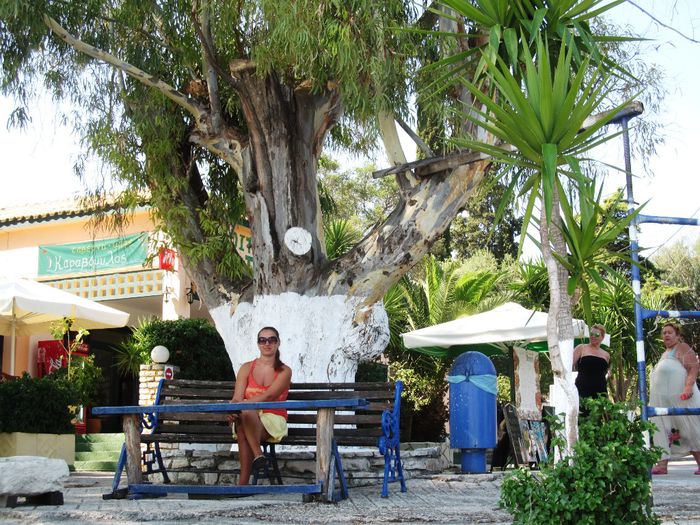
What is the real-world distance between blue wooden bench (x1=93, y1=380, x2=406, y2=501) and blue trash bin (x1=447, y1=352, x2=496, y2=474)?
1.60m

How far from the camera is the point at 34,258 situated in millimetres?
18672

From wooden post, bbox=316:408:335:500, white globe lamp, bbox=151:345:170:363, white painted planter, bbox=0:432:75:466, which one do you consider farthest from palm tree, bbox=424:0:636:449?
white globe lamp, bbox=151:345:170:363

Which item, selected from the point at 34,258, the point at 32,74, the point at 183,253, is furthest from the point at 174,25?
the point at 34,258

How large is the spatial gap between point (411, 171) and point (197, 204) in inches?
108

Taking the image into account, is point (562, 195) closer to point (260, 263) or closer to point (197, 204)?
point (260, 263)

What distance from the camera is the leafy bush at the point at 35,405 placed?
11398mm

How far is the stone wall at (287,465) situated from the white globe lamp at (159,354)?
501 cm

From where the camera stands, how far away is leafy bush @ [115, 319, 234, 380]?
14.8 m

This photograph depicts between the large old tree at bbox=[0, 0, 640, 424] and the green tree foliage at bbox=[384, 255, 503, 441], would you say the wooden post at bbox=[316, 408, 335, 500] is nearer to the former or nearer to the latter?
the large old tree at bbox=[0, 0, 640, 424]

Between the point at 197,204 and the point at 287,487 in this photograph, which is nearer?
the point at 287,487

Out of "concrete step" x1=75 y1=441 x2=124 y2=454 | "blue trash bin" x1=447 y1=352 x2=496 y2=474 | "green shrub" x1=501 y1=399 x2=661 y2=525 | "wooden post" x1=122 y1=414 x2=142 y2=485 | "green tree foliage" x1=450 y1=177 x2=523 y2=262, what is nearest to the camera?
"green shrub" x1=501 y1=399 x2=661 y2=525

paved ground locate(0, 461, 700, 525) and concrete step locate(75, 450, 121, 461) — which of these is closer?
paved ground locate(0, 461, 700, 525)

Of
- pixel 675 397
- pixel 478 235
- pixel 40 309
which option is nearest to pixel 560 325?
pixel 675 397

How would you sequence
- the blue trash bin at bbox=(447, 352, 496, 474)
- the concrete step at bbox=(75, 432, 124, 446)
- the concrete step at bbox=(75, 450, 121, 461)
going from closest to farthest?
the blue trash bin at bbox=(447, 352, 496, 474), the concrete step at bbox=(75, 450, 121, 461), the concrete step at bbox=(75, 432, 124, 446)
